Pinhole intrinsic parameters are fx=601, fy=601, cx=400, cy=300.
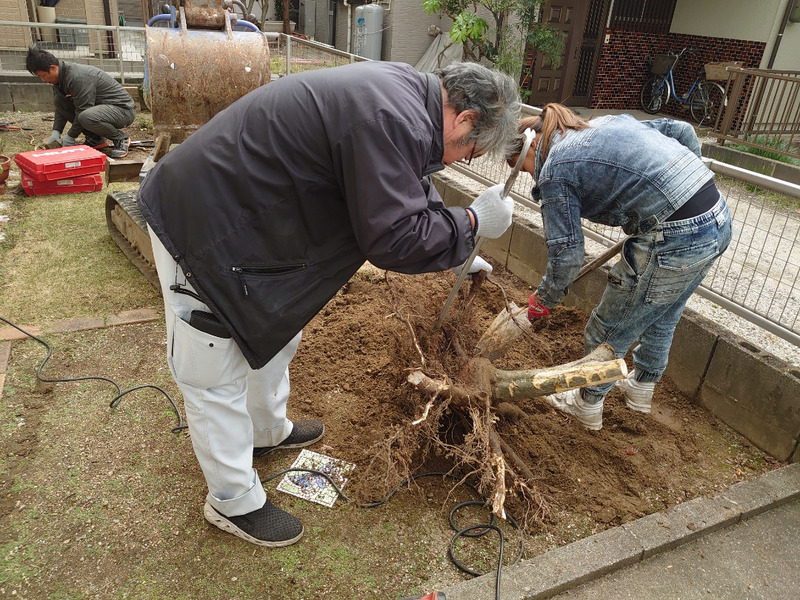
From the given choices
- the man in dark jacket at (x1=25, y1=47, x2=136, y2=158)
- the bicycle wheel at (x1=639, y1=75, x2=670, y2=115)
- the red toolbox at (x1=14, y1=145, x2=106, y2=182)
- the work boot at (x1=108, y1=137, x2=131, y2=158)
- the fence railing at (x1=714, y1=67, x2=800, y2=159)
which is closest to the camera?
the red toolbox at (x1=14, y1=145, x2=106, y2=182)

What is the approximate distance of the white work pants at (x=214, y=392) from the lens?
82.7 inches

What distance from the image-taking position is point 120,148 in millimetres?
7520

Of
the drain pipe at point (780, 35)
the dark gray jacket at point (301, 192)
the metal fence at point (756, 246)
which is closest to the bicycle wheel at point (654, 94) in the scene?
the drain pipe at point (780, 35)

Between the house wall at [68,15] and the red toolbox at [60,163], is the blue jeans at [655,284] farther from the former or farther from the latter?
the house wall at [68,15]

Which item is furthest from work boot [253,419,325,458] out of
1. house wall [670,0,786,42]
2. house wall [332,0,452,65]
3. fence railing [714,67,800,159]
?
house wall [332,0,452,65]

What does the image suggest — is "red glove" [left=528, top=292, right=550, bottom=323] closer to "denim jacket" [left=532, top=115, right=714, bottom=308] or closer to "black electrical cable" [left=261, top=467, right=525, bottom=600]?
"denim jacket" [left=532, top=115, right=714, bottom=308]

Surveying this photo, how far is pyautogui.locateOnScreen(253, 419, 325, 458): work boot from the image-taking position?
297 centimetres

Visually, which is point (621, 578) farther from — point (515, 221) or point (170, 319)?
point (515, 221)

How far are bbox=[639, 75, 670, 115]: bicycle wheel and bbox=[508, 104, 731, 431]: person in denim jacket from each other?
979 cm

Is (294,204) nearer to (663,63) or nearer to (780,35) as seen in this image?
(780,35)

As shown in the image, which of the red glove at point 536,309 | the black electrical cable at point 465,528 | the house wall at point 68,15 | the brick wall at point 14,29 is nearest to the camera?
the black electrical cable at point 465,528

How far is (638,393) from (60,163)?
564 centimetres

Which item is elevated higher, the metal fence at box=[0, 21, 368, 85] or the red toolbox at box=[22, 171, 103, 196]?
the metal fence at box=[0, 21, 368, 85]

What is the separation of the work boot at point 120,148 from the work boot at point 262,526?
621cm
